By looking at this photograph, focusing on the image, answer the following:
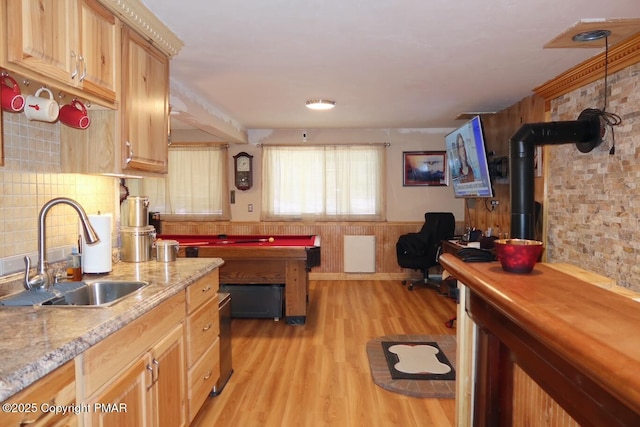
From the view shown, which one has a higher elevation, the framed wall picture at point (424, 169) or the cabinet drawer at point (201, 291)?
the framed wall picture at point (424, 169)

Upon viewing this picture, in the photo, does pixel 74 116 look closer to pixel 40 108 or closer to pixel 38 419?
pixel 40 108

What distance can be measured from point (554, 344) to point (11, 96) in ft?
6.15

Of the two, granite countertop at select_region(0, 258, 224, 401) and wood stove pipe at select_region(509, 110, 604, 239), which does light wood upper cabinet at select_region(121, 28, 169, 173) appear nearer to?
granite countertop at select_region(0, 258, 224, 401)

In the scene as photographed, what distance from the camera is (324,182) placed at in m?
6.34

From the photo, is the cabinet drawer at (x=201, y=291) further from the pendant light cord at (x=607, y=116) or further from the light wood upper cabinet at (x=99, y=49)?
the pendant light cord at (x=607, y=116)

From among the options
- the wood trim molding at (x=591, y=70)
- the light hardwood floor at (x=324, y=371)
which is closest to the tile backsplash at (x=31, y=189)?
the light hardwood floor at (x=324, y=371)

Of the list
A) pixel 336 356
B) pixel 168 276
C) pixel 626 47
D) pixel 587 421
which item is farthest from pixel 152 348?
pixel 626 47

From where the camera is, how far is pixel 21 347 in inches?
45.7

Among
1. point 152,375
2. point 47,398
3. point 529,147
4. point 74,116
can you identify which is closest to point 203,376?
point 152,375

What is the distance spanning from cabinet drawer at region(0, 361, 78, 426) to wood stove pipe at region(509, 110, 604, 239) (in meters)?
2.28

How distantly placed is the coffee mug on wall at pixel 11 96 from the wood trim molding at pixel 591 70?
3.21 metres

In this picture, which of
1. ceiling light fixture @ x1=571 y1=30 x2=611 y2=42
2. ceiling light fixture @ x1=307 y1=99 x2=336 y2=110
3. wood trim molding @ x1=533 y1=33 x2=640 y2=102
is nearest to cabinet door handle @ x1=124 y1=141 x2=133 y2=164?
ceiling light fixture @ x1=307 y1=99 x2=336 y2=110

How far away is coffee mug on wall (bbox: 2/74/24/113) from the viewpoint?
1507 mm

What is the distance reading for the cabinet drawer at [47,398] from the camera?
→ 3.27ft
